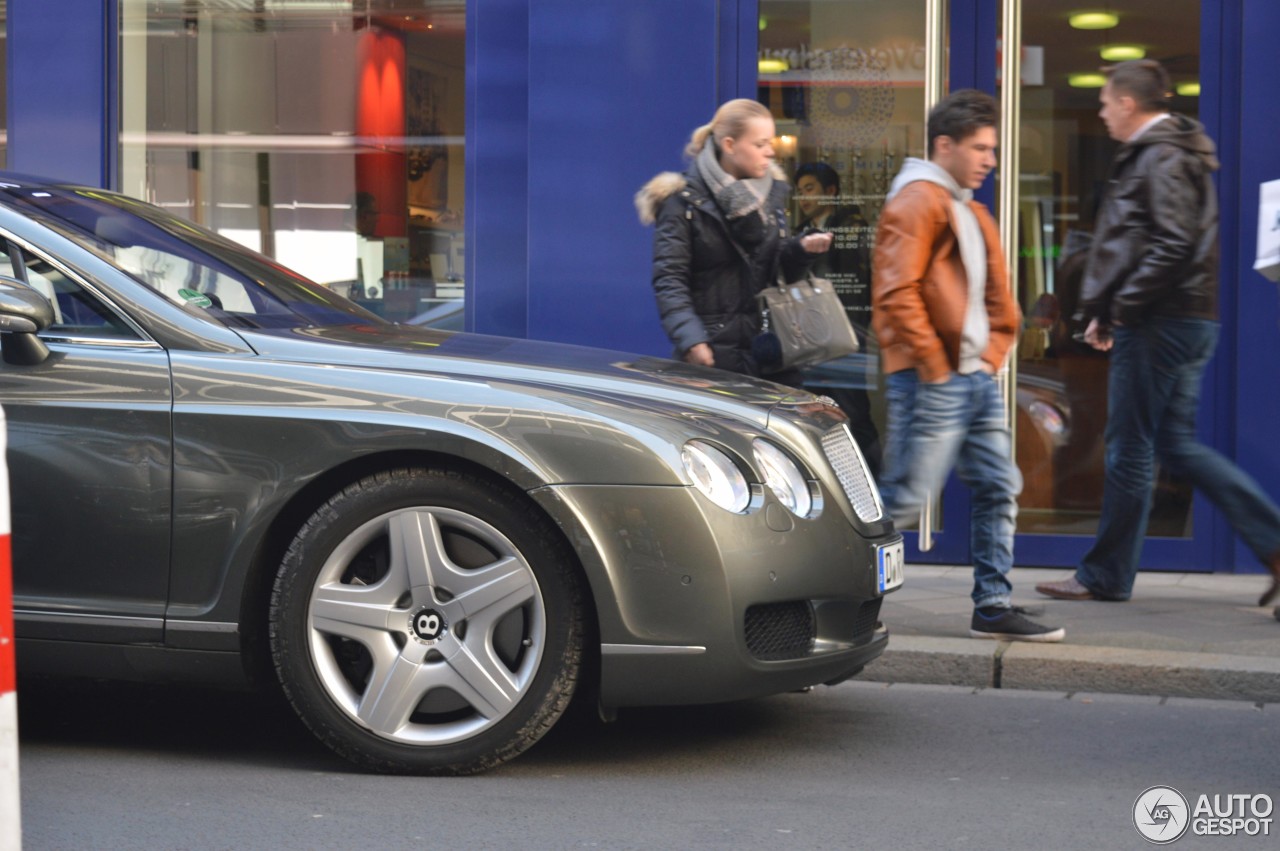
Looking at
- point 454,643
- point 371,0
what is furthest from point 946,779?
point 371,0

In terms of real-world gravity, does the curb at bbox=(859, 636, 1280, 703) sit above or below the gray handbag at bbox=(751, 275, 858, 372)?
below

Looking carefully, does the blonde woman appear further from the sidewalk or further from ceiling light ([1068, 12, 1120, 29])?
ceiling light ([1068, 12, 1120, 29])

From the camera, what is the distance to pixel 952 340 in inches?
224

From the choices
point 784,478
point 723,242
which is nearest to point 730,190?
point 723,242

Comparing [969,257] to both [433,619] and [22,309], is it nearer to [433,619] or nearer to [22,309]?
[433,619]

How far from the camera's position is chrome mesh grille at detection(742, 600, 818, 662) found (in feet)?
13.9

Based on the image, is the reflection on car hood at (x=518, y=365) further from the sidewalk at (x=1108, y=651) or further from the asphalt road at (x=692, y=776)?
the sidewalk at (x=1108, y=651)

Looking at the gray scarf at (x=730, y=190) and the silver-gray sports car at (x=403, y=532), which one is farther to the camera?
the gray scarf at (x=730, y=190)

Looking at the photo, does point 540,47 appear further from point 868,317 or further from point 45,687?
point 45,687

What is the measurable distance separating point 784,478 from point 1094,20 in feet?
13.9

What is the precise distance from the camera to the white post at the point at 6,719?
8.29 ft

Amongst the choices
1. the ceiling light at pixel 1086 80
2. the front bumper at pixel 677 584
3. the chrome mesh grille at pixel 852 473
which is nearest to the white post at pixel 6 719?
the front bumper at pixel 677 584

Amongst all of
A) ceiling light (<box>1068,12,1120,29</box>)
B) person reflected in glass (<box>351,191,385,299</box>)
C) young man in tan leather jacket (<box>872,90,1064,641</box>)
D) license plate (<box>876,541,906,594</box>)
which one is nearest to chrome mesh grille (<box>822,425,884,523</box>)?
license plate (<box>876,541,906,594</box>)

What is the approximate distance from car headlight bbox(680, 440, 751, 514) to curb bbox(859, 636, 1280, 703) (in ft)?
5.42
